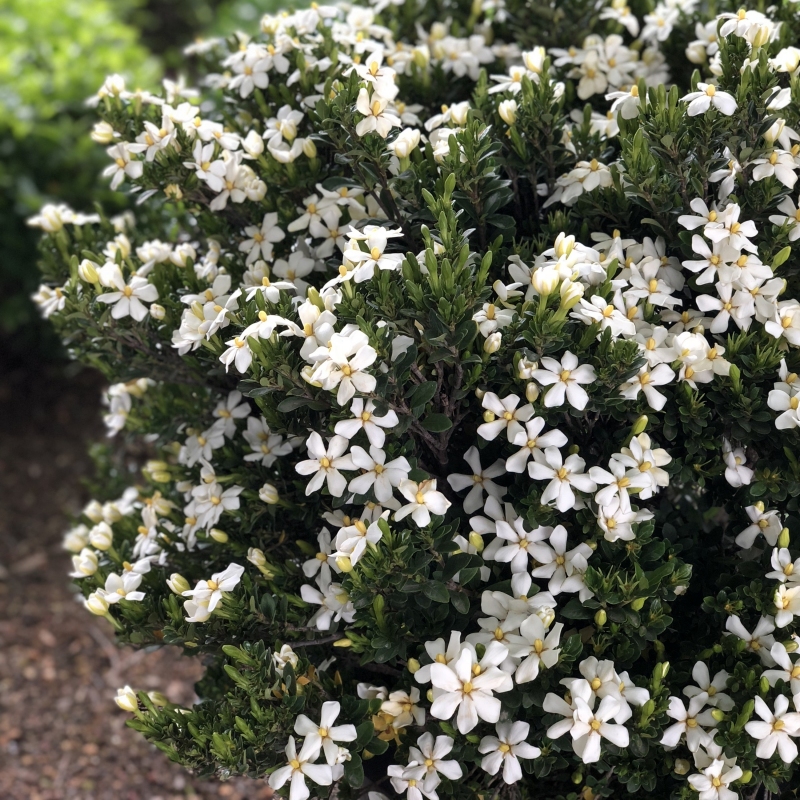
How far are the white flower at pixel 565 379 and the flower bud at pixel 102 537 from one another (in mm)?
1179

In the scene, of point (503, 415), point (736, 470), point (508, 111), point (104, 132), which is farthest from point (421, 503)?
point (104, 132)

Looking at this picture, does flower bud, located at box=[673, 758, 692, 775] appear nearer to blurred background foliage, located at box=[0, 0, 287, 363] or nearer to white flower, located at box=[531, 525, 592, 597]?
white flower, located at box=[531, 525, 592, 597]

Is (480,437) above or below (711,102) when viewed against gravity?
below

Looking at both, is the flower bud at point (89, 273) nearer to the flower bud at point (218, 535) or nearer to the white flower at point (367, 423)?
the flower bud at point (218, 535)

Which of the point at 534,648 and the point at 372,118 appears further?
the point at 372,118

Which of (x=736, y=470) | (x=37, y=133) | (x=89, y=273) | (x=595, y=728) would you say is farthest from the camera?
(x=37, y=133)

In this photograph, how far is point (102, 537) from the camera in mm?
2207

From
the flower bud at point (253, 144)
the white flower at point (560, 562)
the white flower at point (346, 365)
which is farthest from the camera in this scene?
the flower bud at point (253, 144)

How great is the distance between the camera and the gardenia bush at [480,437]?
1.64 m

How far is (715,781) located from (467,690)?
0.52 meters

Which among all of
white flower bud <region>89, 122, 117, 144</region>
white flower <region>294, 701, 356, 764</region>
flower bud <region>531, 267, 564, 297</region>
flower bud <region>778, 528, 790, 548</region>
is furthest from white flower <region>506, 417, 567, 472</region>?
white flower bud <region>89, 122, 117, 144</region>

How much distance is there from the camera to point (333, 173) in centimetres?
220

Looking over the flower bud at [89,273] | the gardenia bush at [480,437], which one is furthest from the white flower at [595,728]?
the flower bud at [89,273]

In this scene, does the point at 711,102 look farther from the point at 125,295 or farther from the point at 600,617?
the point at 125,295
